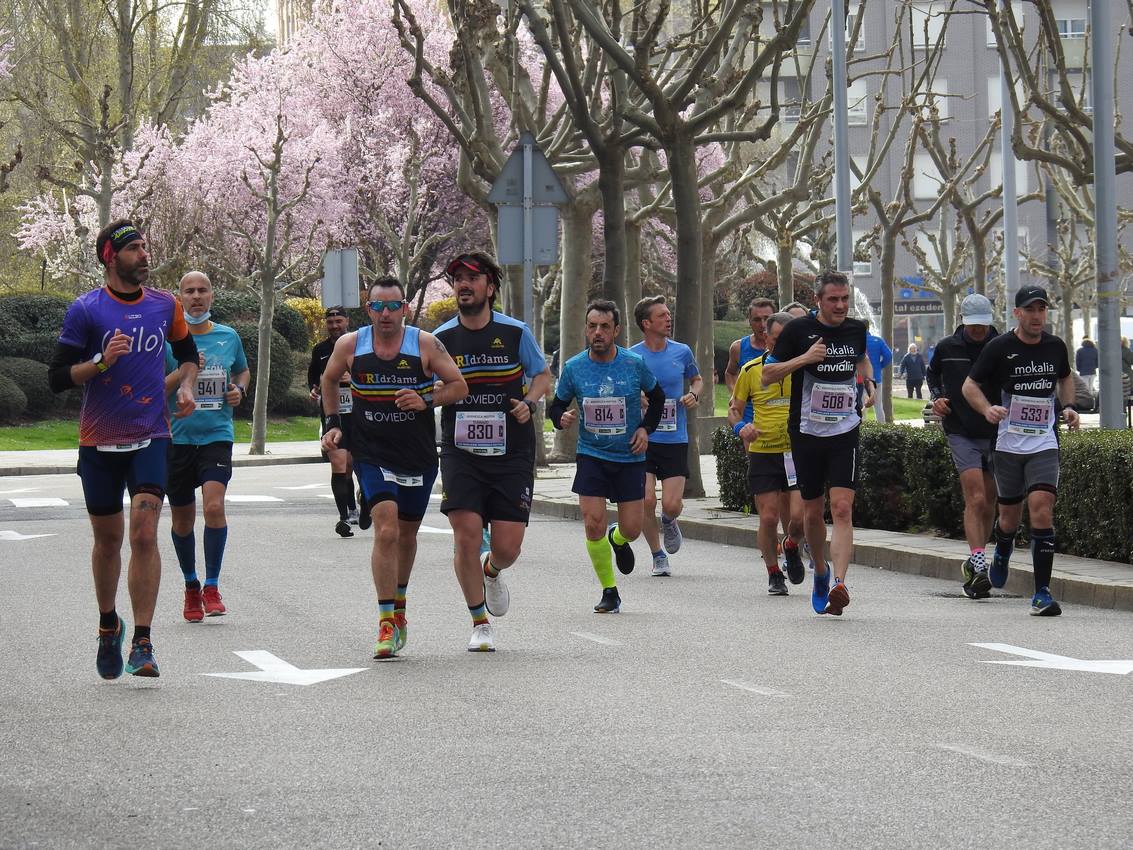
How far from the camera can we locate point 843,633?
1026cm

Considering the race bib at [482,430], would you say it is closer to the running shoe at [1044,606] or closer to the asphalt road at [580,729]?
the asphalt road at [580,729]

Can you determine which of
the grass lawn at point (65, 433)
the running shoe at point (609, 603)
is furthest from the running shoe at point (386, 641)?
the grass lawn at point (65, 433)

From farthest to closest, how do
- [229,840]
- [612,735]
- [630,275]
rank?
[630,275]
[612,735]
[229,840]

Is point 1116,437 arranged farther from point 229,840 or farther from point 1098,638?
point 229,840

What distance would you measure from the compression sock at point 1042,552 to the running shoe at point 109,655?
5.32 m

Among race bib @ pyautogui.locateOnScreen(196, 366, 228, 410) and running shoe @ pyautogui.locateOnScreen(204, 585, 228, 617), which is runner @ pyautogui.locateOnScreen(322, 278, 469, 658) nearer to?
A: running shoe @ pyautogui.locateOnScreen(204, 585, 228, 617)

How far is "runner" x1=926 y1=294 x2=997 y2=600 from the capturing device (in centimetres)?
1252

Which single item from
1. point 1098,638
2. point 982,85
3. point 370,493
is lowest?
point 1098,638

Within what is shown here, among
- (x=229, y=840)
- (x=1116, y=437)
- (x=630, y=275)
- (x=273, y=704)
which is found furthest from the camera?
(x=630, y=275)

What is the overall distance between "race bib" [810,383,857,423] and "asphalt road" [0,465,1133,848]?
110cm

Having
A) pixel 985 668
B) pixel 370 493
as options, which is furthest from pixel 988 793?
pixel 370 493

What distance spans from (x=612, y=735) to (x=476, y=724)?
0.55m

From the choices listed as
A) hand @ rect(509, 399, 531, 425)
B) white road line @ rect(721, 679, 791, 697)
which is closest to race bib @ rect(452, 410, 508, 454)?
hand @ rect(509, 399, 531, 425)

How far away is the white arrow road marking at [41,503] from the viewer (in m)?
21.6
